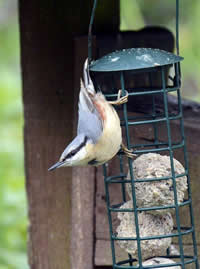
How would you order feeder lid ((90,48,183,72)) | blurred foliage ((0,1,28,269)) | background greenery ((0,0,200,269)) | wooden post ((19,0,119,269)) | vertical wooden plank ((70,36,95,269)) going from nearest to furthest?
1. feeder lid ((90,48,183,72))
2. vertical wooden plank ((70,36,95,269))
3. wooden post ((19,0,119,269))
4. blurred foliage ((0,1,28,269))
5. background greenery ((0,0,200,269))

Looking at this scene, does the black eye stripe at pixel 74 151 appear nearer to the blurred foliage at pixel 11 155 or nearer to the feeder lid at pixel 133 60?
the feeder lid at pixel 133 60

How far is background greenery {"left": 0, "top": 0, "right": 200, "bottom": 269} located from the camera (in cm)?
394

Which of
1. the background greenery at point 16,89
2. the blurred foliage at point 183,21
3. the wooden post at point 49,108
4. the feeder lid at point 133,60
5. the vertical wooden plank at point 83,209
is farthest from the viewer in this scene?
the blurred foliage at point 183,21

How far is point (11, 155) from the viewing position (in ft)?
16.4

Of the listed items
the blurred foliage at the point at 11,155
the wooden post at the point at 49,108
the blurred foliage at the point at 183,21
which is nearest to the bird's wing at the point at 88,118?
the wooden post at the point at 49,108

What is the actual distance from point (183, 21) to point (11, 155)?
1972 mm

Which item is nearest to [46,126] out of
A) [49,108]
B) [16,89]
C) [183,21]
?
[49,108]

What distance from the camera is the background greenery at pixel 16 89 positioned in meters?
3.94

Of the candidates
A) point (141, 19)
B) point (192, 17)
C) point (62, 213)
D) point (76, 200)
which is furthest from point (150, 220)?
point (192, 17)

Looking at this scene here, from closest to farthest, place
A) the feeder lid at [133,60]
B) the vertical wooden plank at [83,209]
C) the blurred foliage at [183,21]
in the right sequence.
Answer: the feeder lid at [133,60] < the vertical wooden plank at [83,209] < the blurred foliage at [183,21]

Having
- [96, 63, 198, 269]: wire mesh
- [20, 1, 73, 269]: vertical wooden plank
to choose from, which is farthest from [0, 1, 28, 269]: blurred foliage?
[96, 63, 198, 269]: wire mesh

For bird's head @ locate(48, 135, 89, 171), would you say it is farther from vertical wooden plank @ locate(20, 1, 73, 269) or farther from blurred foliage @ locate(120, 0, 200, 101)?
blurred foliage @ locate(120, 0, 200, 101)

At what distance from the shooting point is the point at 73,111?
330 centimetres

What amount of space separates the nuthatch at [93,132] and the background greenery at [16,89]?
1141 mm
